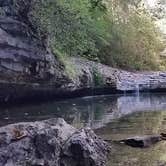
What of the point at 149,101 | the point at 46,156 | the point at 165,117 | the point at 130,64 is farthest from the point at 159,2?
the point at 46,156

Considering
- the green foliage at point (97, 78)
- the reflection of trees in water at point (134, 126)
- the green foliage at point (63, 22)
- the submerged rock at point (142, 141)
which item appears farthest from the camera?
the green foliage at point (97, 78)

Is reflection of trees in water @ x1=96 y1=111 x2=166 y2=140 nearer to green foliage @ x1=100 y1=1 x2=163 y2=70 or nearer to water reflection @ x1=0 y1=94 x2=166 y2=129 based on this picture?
water reflection @ x1=0 y1=94 x2=166 y2=129

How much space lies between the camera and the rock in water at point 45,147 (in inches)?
300

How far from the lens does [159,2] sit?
34.2 m

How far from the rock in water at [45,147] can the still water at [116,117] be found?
2.12 ft

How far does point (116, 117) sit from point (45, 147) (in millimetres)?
7676

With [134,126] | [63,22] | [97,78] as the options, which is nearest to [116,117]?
[134,126]

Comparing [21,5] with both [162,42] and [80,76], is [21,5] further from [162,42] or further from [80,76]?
[162,42]

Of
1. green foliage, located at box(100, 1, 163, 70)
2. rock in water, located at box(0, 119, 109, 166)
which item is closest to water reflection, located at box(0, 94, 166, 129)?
rock in water, located at box(0, 119, 109, 166)

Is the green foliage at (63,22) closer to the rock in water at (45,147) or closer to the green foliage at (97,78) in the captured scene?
the green foliage at (97,78)

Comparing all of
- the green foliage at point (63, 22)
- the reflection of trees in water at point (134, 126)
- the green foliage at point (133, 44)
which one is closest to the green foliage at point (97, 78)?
the green foliage at point (63, 22)

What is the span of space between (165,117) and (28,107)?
5081 millimetres

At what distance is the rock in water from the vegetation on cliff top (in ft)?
28.4

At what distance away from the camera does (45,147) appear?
7.93 meters
